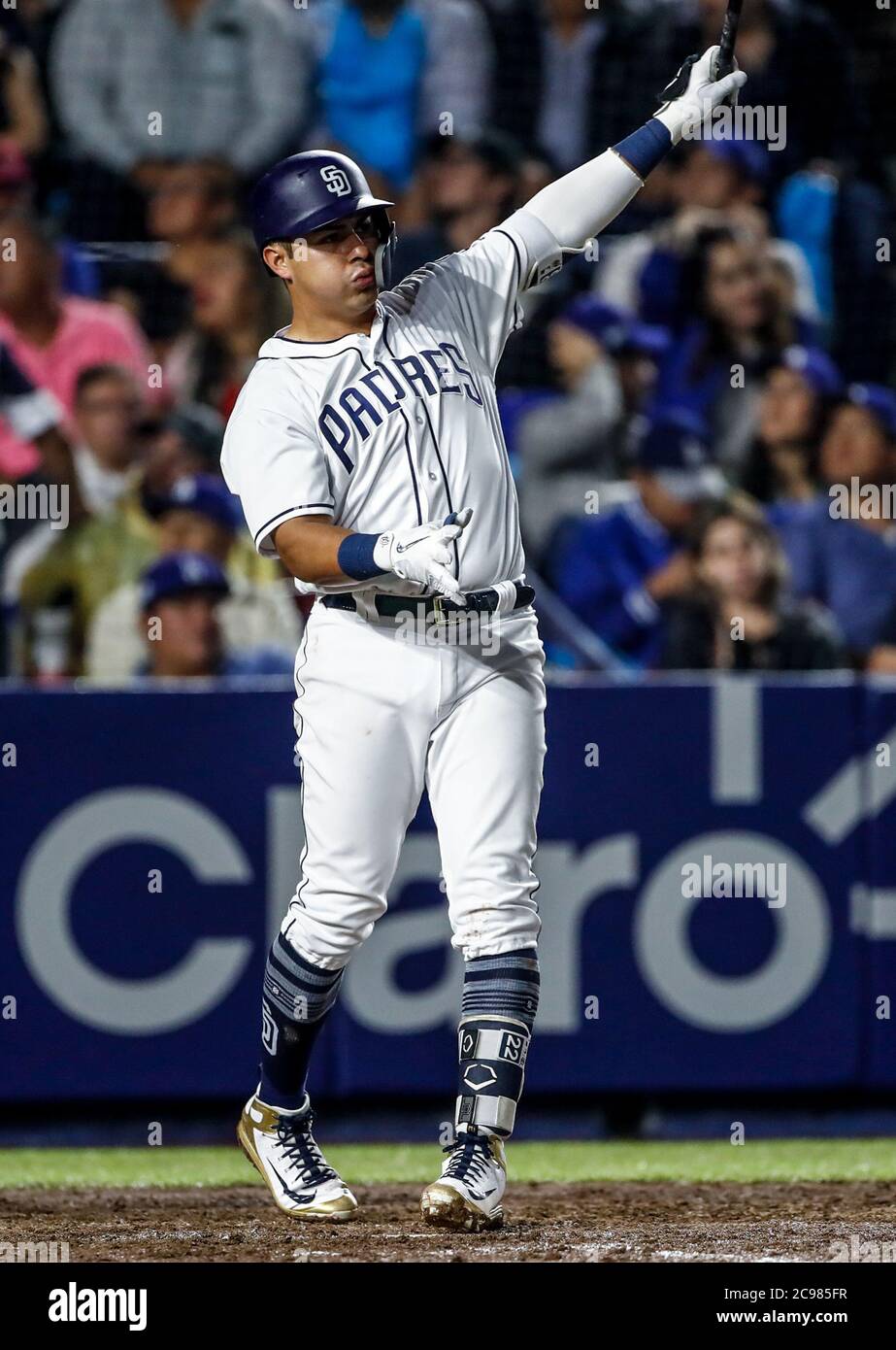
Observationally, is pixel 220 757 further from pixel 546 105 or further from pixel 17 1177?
pixel 546 105

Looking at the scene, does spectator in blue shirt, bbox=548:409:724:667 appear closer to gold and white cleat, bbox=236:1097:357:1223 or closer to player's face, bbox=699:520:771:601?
player's face, bbox=699:520:771:601

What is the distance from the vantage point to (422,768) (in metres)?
3.93

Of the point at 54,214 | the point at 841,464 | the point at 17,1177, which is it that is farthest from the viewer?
the point at 54,214

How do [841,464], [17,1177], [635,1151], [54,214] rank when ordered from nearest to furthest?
→ [17,1177] → [635,1151] → [841,464] → [54,214]

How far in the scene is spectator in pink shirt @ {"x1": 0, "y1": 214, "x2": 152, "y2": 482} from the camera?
802 cm

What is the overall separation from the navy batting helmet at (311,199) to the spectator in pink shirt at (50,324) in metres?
4.08

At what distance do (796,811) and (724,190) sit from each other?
3.35 metres

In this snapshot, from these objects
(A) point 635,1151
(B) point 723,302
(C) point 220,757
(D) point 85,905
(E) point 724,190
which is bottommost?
(A) point 635,1151

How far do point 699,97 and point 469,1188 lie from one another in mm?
2290

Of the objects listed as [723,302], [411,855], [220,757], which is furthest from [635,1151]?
[723,302]

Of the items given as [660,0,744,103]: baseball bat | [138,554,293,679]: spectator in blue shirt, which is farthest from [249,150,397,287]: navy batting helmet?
[138,554,293,679]: spectator in blue shirt

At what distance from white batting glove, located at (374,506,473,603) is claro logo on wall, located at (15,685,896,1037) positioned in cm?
269

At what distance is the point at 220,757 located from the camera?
619 cm

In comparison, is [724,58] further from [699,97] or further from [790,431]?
[790,431]
